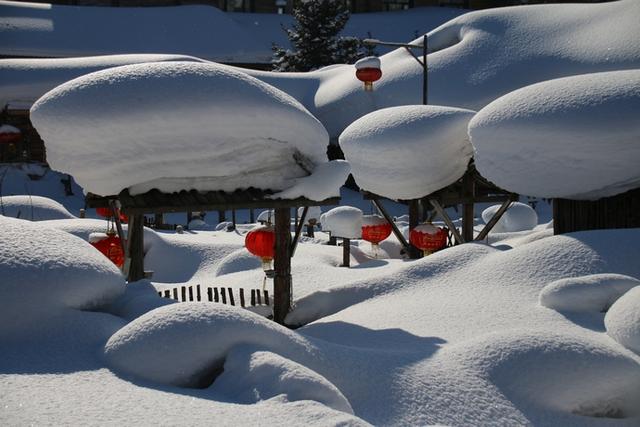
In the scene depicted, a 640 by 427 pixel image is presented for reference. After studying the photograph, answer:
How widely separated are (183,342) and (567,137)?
601cm

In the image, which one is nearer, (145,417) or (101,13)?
(145,417)

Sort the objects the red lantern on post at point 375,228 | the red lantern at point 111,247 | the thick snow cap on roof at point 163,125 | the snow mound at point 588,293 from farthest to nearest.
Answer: the red lantern on post at point 375,228
the red lantern at point 111,247
the snow mound at point 588,293
the thick snow cap on roof at point 163,125

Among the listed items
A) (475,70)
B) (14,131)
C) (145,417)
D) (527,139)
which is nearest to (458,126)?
(527,139)

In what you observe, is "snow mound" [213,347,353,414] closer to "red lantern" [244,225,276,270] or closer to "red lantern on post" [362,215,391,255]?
"red lantern" [244,225,276,270]

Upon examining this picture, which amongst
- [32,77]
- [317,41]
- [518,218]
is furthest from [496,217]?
[317,41]

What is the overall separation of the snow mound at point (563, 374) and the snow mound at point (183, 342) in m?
1.78

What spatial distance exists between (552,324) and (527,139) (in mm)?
3040

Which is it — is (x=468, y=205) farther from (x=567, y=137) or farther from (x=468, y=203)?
(x=567, y=137)

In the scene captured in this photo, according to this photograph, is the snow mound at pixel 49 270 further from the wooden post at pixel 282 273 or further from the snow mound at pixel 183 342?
the wooden post at pixel 282 273

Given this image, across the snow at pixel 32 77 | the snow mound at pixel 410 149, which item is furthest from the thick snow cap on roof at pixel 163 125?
the snow at pixel 32 77

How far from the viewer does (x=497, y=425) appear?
14.9ft

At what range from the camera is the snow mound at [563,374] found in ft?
16.3

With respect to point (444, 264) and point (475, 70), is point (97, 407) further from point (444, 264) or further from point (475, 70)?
point (475, 70)

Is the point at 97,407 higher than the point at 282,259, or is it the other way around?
the point at 97,407
